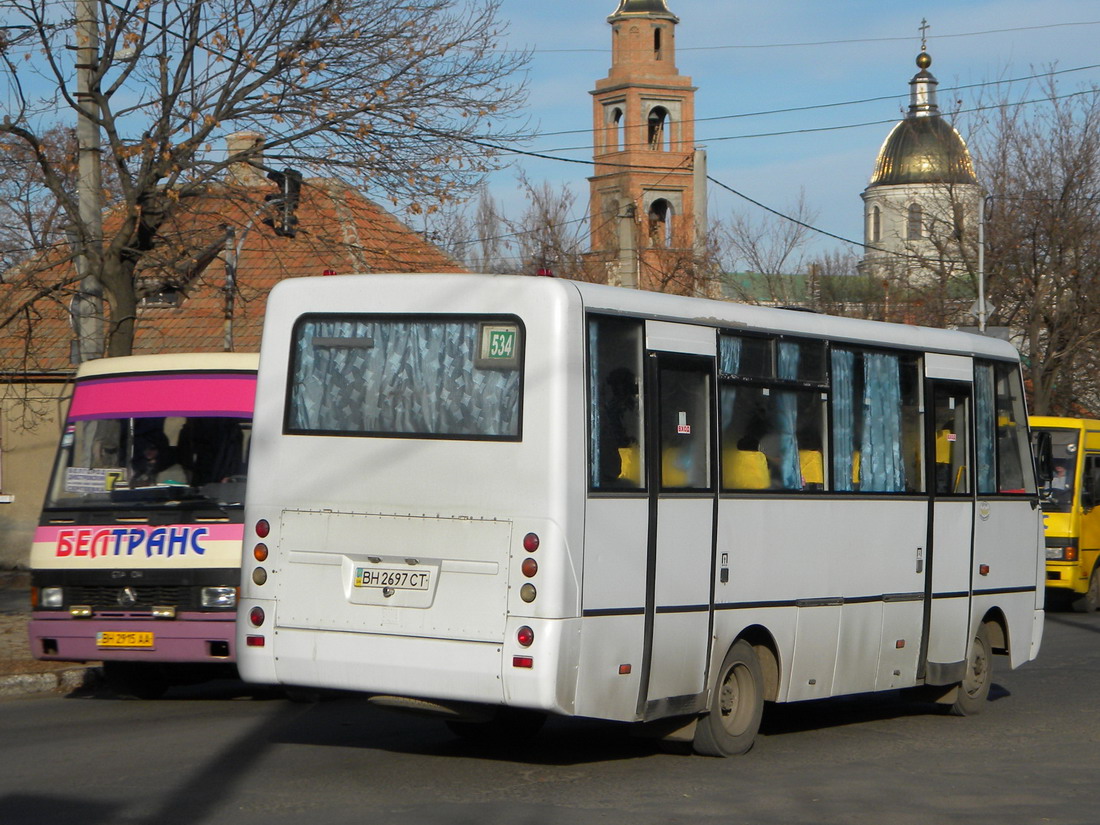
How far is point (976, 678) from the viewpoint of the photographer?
1241cm

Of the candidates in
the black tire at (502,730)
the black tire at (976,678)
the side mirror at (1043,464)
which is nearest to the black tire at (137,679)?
the black tire at (502,730)

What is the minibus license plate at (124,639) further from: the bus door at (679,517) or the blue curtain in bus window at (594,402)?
the blue curtain in bus window at (594,402)

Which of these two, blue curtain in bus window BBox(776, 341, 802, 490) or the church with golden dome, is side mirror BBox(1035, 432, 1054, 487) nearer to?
blue curtain in bus window BBox(776, 341, 802, 490)

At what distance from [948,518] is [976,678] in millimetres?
1431

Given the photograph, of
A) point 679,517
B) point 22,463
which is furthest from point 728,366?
point 22,463

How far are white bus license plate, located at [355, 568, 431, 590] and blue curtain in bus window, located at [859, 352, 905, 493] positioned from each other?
3.65 meters

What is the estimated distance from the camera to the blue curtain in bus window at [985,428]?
1240 centimetres

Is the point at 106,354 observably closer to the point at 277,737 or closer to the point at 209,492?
the point at 209,492

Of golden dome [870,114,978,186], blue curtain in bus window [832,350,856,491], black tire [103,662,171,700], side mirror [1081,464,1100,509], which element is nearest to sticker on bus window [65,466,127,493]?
black tire [103,662,171,700]

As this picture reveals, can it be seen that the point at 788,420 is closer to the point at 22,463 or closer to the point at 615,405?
the point at 615,405

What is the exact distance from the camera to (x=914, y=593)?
11.4 metres

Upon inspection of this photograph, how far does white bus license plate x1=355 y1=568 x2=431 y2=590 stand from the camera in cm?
852

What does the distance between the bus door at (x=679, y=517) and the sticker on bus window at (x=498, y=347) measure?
0.87 metres

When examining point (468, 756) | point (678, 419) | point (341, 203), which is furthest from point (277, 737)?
point (341, 203)
